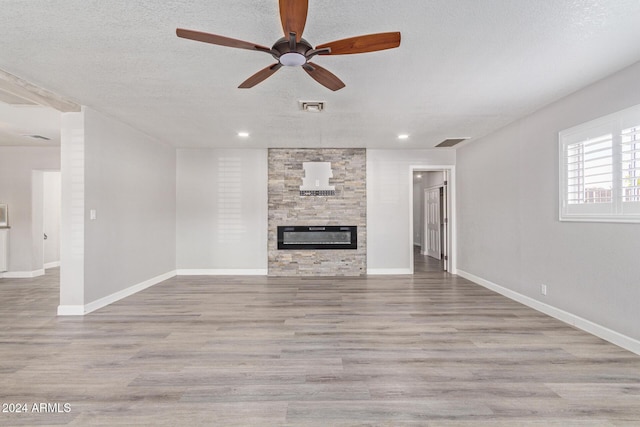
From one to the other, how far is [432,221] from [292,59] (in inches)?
288


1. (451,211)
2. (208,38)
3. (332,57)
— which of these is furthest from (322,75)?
(451,211)

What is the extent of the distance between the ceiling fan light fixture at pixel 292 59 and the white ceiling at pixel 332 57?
0.25m

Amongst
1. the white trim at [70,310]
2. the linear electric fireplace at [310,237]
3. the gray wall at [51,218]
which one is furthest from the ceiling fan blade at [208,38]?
the gray wall at [51,218]

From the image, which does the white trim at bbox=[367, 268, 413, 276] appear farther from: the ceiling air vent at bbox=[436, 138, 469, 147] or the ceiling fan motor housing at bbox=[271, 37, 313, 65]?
the ceiling fan motor housing at bbox=[271, 37, 313, 65]

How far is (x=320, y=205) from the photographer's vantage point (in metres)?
6.31

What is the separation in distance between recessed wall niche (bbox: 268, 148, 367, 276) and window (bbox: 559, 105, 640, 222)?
3.39 meters

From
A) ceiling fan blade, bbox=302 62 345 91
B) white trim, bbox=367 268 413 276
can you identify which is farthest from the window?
white trim, bbox=367 268 413 276

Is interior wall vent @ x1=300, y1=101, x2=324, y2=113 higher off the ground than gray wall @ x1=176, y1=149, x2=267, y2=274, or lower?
higher

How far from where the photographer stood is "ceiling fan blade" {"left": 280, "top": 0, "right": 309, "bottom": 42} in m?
1.70

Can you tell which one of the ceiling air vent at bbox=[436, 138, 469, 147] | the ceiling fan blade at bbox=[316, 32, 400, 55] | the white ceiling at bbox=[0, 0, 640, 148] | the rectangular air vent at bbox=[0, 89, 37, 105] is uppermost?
the rectangular air vent at bbox=[0, 89, 37, 105]

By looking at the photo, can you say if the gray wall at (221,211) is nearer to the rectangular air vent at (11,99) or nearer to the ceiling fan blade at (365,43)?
the rectangular air vent at (11,99)

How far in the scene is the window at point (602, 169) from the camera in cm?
281

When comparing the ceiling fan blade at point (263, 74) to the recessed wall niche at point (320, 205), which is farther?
the recessed wall niche at point (320, 205)

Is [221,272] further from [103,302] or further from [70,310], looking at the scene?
[70,310]
